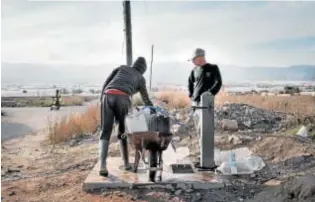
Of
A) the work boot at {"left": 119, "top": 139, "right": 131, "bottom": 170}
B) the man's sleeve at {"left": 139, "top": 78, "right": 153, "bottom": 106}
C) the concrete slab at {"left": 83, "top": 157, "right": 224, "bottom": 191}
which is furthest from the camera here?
the work boot at {"left": 119, "top": 139, "right": 131, "bottom": 170}

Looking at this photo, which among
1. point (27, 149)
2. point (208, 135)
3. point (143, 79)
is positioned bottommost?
point (27, 149)

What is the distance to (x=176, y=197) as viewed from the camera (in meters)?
6.34

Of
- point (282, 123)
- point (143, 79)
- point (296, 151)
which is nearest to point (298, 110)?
point (282, 123)

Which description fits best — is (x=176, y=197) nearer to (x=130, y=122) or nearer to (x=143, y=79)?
(x=130, y=122)

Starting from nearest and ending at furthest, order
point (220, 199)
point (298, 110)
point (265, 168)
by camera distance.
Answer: point (220, 199), point (265, 168), point (298, 110)

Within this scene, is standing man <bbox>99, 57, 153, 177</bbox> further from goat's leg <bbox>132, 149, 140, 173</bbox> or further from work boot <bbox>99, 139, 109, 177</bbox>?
goat's leg <bbox>132, 149, 140, 173</bbox>

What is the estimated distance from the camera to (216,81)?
7852 mm

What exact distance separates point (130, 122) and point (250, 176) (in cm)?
195

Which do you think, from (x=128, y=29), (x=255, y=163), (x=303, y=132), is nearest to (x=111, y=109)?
(x=255, y=163)

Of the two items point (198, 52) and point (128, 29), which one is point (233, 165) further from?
point (128, 29)

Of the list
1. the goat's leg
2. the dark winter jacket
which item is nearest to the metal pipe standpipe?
the dark winter jacket

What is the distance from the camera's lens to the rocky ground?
248 inches

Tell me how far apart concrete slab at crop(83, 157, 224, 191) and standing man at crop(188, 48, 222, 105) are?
4.38 ft

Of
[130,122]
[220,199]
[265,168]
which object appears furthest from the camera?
[265,168]
